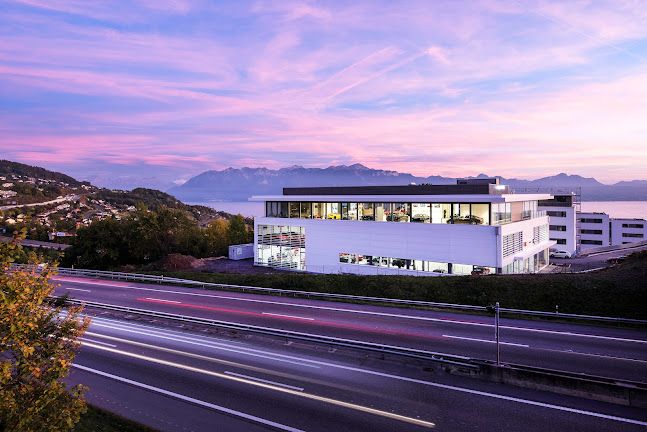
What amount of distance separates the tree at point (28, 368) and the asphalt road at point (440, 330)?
529 inches

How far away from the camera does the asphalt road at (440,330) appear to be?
54.0ft

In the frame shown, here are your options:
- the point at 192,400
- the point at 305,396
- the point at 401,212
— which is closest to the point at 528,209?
the point at 401,212

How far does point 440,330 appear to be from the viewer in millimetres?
20656

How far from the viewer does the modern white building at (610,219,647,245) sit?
100887 mm

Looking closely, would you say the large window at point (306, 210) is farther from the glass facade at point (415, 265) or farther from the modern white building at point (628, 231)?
the modern white building at point (628, 231)

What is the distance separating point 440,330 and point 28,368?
59.4 feet

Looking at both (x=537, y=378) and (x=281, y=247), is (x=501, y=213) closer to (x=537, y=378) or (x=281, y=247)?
(x=281, y=247)

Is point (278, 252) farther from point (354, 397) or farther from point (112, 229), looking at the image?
point (354, 397)

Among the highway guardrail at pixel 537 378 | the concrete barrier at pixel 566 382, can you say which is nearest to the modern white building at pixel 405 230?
the highway guardrail at pixel 537 378

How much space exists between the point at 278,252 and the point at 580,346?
120 ft

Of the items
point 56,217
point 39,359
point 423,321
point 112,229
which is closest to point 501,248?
point 423,321

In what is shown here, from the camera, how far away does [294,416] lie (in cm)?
1216

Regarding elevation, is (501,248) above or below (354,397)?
above

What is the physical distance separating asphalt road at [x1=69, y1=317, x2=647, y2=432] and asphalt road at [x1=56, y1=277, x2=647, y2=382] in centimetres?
289
